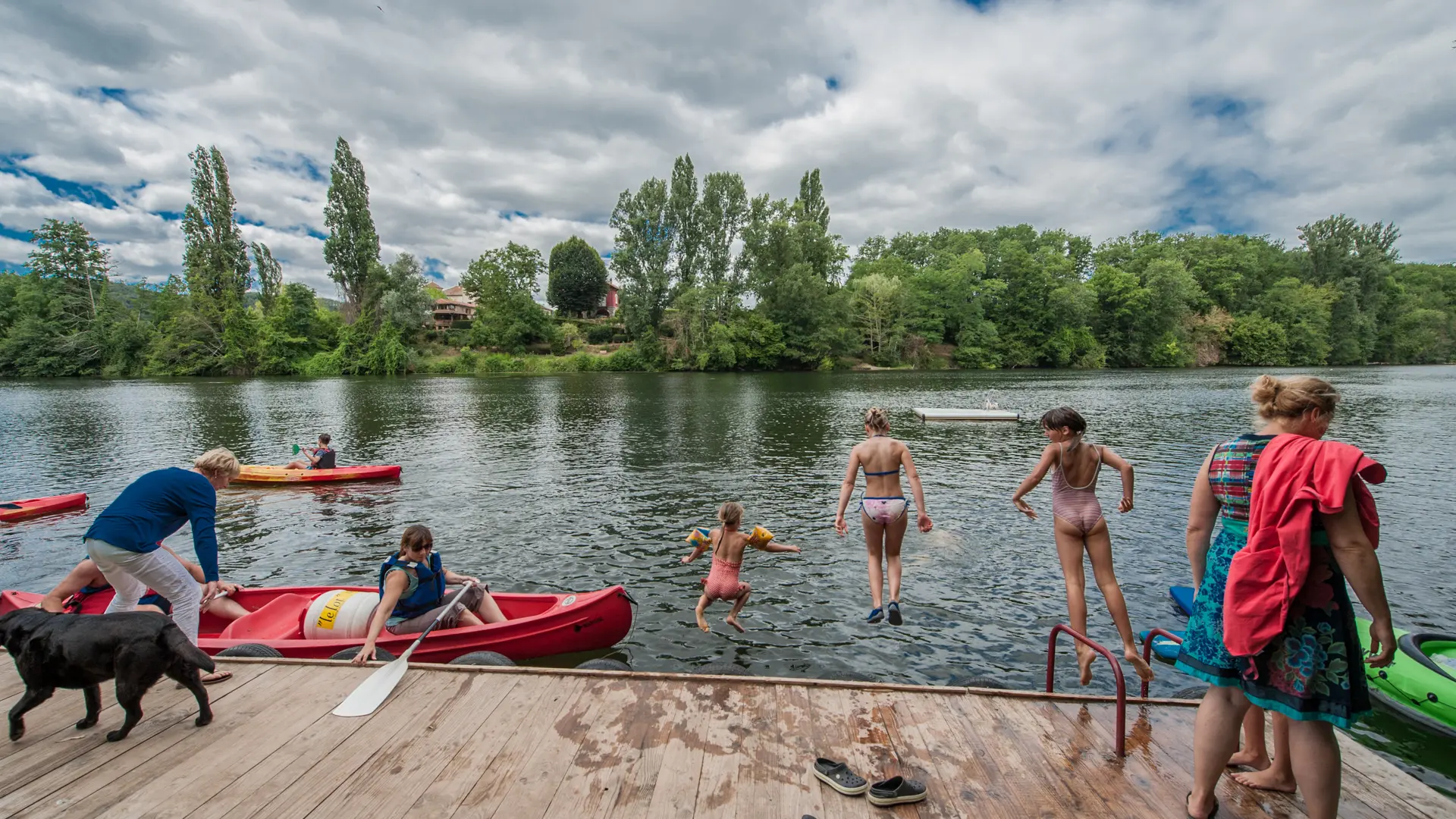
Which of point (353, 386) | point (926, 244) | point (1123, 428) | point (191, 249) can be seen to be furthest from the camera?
point (926, 244)

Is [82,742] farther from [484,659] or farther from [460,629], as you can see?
[460,629]

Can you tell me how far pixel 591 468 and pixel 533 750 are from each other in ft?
52.4

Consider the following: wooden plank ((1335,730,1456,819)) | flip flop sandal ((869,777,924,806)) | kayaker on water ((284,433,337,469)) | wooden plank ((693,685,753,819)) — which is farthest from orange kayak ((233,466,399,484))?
wooden plank ((1335,730,1456,819))

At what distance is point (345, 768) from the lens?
157 inches

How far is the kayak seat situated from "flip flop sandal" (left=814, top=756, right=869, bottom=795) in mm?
6479

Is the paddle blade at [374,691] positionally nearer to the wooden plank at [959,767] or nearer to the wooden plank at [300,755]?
the wooden plank at [300,755]

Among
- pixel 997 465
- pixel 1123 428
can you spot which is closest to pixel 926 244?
pixel 1123 428

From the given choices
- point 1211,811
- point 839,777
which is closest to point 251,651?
point 839,777

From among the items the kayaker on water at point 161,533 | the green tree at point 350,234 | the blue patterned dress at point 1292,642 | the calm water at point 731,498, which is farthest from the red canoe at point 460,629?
the green tree at point 350,234

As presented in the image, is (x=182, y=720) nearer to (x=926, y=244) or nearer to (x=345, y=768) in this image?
(x=345, y=768)

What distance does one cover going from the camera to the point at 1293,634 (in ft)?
9.75

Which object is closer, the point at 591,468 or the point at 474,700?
the point at 474,700

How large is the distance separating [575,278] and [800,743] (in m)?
91.9

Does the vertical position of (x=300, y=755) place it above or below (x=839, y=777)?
below
